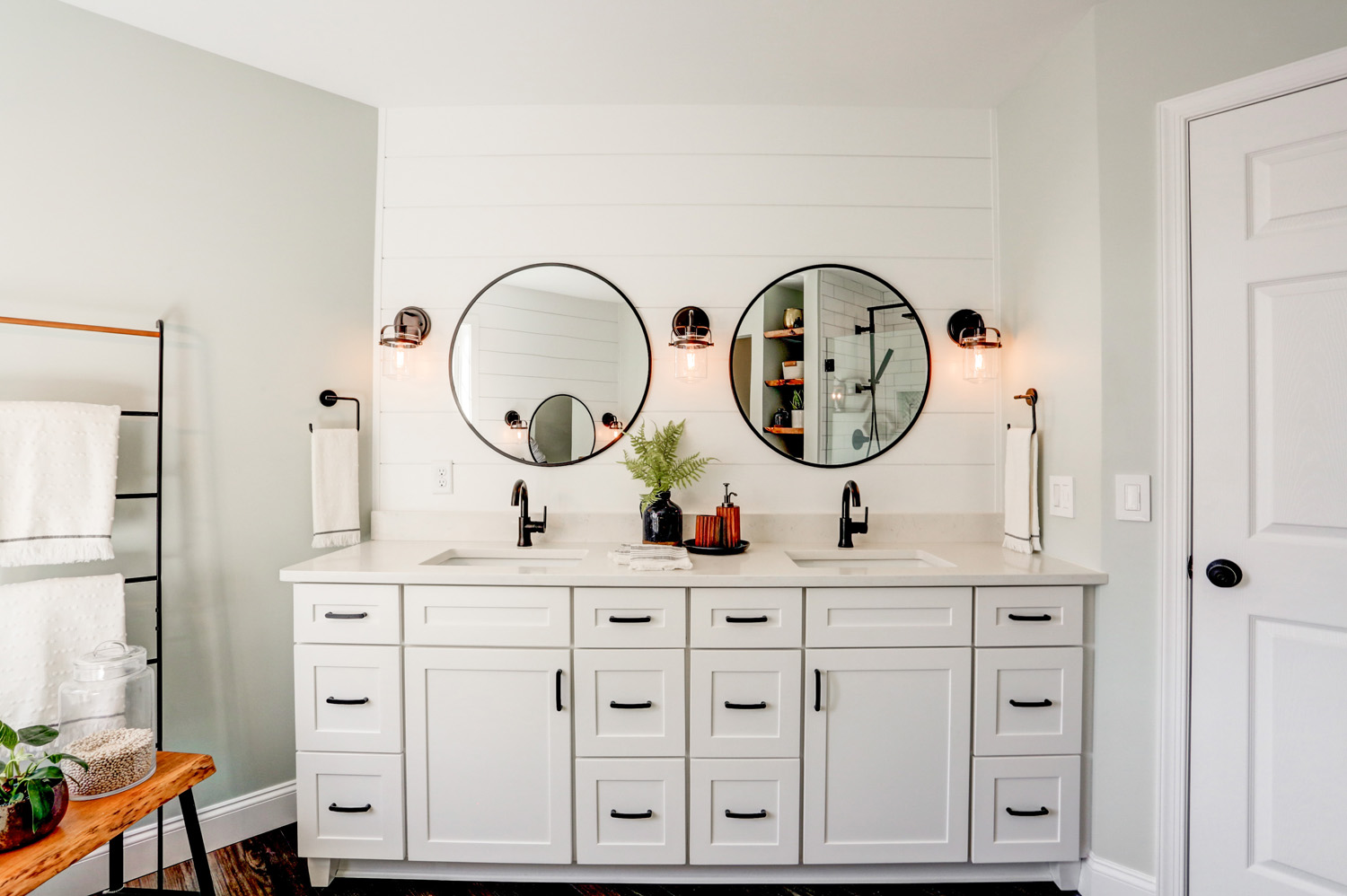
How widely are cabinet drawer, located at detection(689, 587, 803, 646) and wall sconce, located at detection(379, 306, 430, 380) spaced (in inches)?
56.0

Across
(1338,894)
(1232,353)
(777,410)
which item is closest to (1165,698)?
(1338,894)

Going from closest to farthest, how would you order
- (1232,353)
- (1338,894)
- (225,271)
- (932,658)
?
→ (1338,894)
(1232,353)
(932,658)
(225,271)

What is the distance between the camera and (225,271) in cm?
206

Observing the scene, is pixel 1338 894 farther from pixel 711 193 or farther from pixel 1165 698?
pixel 711 193

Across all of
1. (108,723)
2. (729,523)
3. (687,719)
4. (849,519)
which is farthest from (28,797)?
(849,519)

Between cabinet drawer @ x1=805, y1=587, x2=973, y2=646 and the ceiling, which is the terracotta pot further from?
the ceiling

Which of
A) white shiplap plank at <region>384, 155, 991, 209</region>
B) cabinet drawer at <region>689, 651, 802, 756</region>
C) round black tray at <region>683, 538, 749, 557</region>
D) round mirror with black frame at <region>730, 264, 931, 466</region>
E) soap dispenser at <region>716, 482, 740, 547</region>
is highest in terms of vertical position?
white shiplap plank at <region>384, 155, 991, 209</region>

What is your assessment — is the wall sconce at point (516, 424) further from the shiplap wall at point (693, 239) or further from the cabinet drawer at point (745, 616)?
the cabinet drawer at point (745, 616)

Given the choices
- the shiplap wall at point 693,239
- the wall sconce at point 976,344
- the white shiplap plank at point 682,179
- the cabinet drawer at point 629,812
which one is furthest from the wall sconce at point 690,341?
the cabinet drawer at point 629,812

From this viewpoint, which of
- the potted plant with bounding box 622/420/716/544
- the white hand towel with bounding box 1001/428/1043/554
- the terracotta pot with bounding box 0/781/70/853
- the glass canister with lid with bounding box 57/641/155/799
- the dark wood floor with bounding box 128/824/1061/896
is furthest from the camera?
the potted plant with bounding box 622/420/716/544

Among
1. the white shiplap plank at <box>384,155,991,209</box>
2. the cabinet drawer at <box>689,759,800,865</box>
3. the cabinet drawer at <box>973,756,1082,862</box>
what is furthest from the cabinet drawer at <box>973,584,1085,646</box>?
the white shiplap plank at <box>384,155,991,209</box>

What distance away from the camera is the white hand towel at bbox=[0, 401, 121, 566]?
5.30 ft

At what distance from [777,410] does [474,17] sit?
5.44 ft

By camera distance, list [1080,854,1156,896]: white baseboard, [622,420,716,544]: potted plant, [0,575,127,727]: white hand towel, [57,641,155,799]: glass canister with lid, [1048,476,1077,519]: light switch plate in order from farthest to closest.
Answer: [622,420,716,544]: potted plant → [1048,476,1077,519]: light switch plate → [1080,854,1156,896]: white baseboard → [0,575,127,727]: white hand towel → [57,641,155,799]: glass canister with lid
